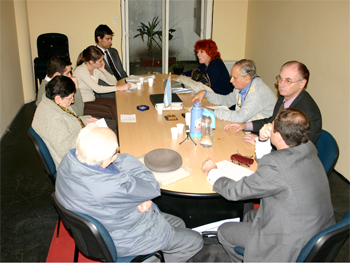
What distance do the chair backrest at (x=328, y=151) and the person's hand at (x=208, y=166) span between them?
0.76 metres

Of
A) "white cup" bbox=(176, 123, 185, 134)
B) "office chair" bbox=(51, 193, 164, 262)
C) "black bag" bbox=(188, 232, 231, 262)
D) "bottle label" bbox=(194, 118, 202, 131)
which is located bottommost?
"black bag" bbox=(188, 232, 231, 262)

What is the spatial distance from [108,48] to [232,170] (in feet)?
11.8

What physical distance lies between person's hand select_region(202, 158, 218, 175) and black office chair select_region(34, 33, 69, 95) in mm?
4654

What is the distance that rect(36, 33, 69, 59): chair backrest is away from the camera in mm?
5625

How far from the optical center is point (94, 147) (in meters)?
1.41

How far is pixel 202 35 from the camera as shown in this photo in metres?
6.56

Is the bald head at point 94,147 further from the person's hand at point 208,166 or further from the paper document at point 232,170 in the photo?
the paper document at point 232,170

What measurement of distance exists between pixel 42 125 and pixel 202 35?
5079 mm

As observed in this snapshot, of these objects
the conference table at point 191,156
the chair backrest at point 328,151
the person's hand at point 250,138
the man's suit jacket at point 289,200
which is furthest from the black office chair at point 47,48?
the man's suit jacket at point 289,200

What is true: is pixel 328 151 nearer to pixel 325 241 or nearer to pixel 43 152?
pixel 325 241

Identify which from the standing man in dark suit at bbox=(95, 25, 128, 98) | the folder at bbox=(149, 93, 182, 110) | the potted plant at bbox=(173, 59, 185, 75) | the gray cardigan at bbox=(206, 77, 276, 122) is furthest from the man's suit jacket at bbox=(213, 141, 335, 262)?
the potted plant at bbox=(173, 59, 185, 75)

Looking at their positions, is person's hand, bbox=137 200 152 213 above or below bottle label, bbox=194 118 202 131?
below

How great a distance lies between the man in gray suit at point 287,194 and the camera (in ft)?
4.64

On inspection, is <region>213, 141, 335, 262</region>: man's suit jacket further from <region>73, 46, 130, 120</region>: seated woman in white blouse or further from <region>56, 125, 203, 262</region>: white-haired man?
<region>73, 46, 130, 120</region>: seated woman in white blouse
